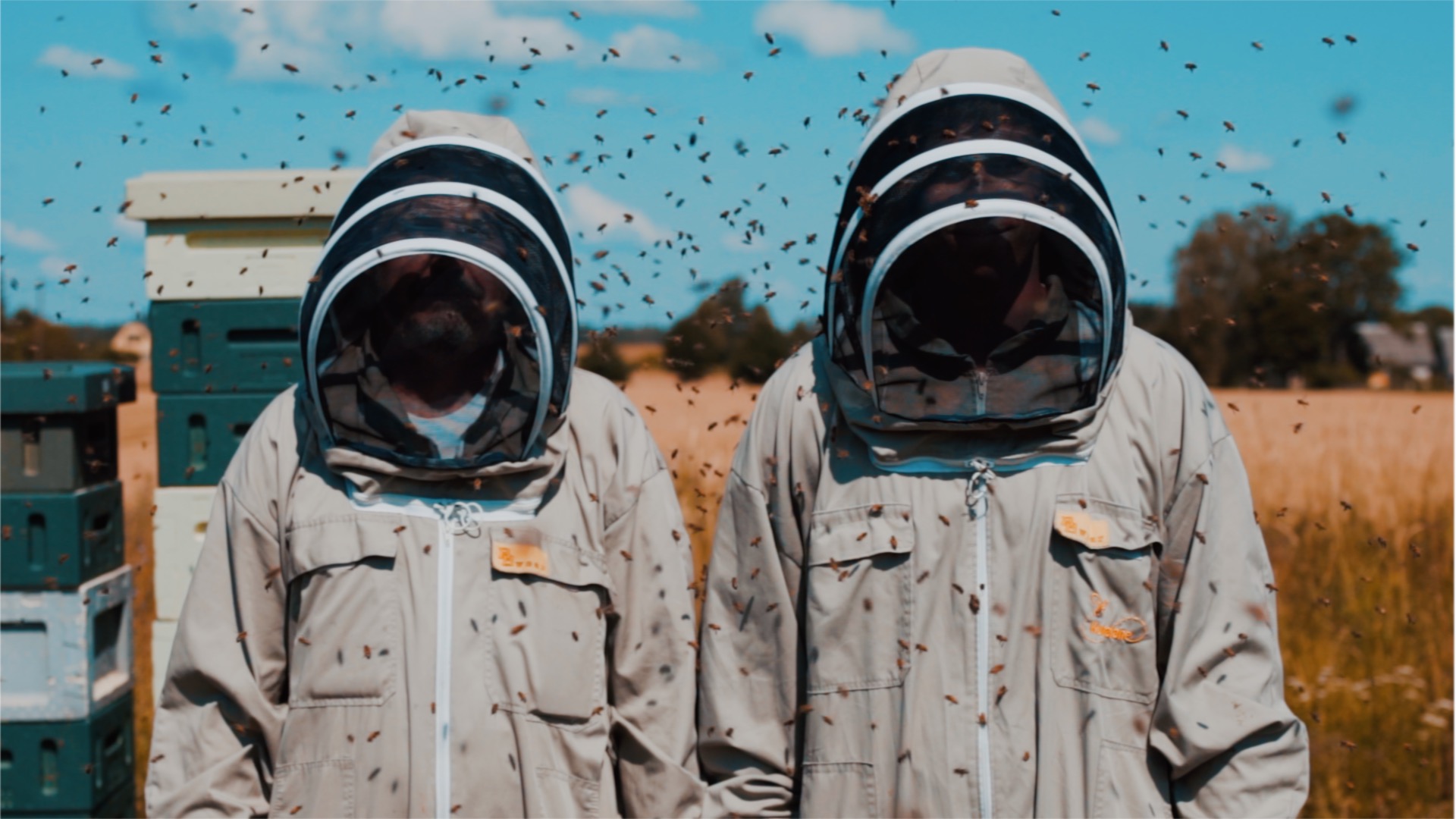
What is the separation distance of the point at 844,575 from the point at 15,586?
2.61m

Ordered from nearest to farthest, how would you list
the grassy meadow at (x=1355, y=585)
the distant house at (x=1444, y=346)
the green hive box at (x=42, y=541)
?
the green hive box at (x=42, y=541) < the grassy meadow at (x=1355, y=585) < the distant house at (x=1444, y=346)

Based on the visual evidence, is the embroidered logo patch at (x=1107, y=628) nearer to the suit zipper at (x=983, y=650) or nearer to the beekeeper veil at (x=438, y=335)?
the suit zipper at (x=983, y=650)

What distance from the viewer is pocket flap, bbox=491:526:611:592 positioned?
249 cm

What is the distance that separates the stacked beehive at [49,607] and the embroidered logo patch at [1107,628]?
2.86m

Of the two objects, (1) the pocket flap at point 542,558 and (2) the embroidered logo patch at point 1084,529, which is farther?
(1) the pocket flap at point 542,558

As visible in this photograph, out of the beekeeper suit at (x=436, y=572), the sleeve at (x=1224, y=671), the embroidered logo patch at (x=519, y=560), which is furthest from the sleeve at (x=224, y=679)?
the sleeve at (x=1224, y=671)

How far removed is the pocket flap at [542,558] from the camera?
2490 millimetres

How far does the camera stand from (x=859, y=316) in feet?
8.09

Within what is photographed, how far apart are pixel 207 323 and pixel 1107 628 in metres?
2.69

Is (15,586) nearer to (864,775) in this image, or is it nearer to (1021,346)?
(864,775)

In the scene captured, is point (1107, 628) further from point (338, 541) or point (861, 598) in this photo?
point (338, 541)

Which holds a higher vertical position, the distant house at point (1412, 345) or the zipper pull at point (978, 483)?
the distant house at point (1412, 345)

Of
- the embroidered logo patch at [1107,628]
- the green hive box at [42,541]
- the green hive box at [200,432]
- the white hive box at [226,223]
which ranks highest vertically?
the white hive box at [226,223]

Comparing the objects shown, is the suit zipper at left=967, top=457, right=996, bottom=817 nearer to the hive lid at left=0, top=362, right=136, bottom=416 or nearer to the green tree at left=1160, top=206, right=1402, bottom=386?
the hive lid at left=0, top=362, right=136, bottom=416
